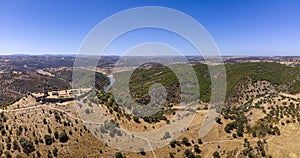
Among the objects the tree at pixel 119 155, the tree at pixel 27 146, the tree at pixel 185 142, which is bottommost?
the tree at pixel 185 142

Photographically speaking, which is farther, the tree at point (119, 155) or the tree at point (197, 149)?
the tree at point (197, 149)

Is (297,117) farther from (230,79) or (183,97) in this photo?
(230,79)

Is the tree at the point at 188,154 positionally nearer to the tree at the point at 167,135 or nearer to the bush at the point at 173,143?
the bush at the point at 173,143

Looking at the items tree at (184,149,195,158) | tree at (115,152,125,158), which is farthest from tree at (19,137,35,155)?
tree at (184,149,195,158)

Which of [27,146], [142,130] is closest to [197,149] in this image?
[142,130]

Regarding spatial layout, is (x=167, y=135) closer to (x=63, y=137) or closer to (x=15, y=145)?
(x=63, y=137)

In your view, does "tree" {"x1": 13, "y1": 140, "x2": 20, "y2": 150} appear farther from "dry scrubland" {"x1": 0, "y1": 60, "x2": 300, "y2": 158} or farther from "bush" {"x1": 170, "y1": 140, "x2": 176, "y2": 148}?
"bush" {"x1": 170, "y1": 140, "x2": 176, "y2": 148}

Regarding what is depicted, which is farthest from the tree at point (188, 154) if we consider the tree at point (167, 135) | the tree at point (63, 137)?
the tree at point (63, 137)

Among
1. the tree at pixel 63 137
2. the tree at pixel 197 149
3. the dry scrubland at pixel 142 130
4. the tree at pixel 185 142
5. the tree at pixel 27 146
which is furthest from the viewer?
the tree at pixel 185 142
